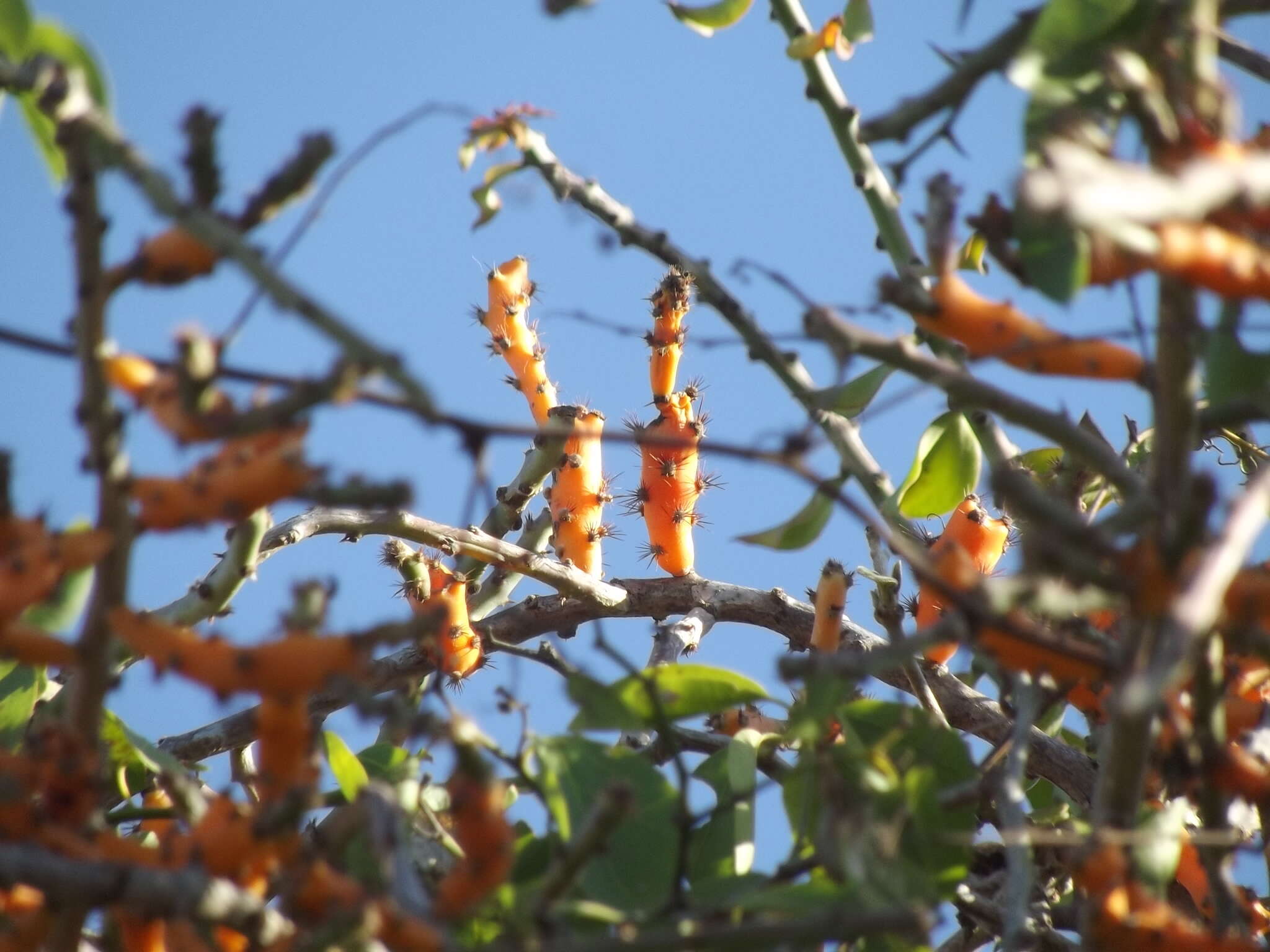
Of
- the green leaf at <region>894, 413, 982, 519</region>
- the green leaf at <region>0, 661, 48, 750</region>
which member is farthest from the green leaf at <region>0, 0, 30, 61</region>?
the green leaf at <region>894, 413, 982, 519</region>

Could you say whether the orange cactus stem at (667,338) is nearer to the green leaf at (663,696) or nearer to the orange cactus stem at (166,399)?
the green leaf at (663,696)

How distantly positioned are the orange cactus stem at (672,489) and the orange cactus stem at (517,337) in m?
0.26

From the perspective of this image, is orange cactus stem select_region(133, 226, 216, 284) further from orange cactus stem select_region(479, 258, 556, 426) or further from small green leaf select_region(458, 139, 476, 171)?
orange cactus stem select_region(479, 258, 556, 426)

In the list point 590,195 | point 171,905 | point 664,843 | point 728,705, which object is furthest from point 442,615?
point 590,195

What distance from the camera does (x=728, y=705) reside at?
4.80 feet

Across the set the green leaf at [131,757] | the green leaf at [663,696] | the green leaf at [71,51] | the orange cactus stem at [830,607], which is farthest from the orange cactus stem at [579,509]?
the green leaf at [71,51]

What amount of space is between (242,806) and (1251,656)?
915mm

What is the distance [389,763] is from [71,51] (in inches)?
33.5

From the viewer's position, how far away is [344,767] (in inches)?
60.1

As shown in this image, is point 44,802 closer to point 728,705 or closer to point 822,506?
point 728,705

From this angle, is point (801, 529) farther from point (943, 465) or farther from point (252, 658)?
point (252, 658)

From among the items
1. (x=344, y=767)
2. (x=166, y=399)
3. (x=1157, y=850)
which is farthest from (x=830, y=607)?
(x=166, y=399)

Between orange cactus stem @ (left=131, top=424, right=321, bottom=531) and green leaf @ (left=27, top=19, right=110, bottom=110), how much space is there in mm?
398

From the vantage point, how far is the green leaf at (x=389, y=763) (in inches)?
60.9
